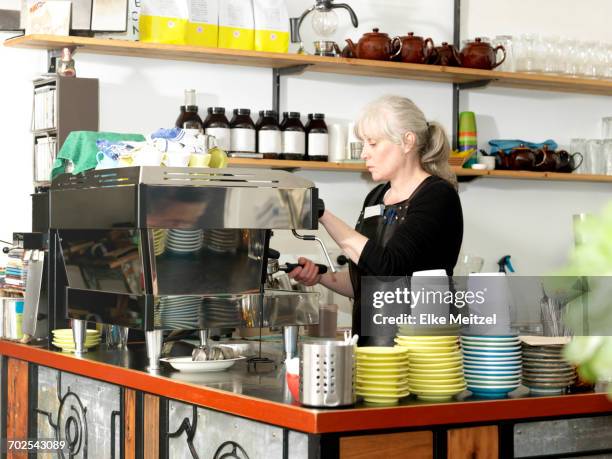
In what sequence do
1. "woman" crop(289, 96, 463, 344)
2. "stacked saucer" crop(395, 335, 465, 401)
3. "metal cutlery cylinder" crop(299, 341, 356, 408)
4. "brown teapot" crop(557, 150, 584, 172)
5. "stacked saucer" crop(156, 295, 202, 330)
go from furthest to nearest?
"brown teapot" crop(557, 150, 584, 172)
"woman" crop(289, 96, 463, 344)
"stacked saucer" crop(156, 295, 202, 330)
"stacked saucer" crop(395, 335, 465, 401)
"metal cutlery cylinder" crop(299, 341, 356, 408)

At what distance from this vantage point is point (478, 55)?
4473 mm

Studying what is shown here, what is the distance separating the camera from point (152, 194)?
2.43 meters

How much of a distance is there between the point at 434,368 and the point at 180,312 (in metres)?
0.74

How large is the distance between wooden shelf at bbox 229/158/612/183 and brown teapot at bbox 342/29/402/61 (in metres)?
0.47

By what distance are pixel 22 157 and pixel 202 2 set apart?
3.09 ft

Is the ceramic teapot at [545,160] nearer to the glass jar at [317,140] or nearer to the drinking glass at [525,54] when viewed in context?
the drinking glass at [525,54]

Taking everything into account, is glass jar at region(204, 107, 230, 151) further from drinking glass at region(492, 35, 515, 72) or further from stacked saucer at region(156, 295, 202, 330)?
stacked saucer at region(156, 295, 202, 330)

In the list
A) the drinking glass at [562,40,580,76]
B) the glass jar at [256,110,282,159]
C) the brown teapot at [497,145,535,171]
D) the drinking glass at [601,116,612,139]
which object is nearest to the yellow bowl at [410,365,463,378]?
the glass jar at [256,110,282,159]

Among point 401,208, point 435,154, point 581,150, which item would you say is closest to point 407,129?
point 435,154

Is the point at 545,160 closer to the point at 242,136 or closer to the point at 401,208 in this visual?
the point at 242,136

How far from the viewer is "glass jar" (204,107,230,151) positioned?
3986 mm

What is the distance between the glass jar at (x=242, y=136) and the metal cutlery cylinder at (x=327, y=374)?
2.24 metres

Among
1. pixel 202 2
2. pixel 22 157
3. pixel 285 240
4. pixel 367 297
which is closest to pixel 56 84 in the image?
pixel 22 157

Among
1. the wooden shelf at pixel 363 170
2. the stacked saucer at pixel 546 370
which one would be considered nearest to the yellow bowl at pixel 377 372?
the stacked saucer at pixel 546 370
